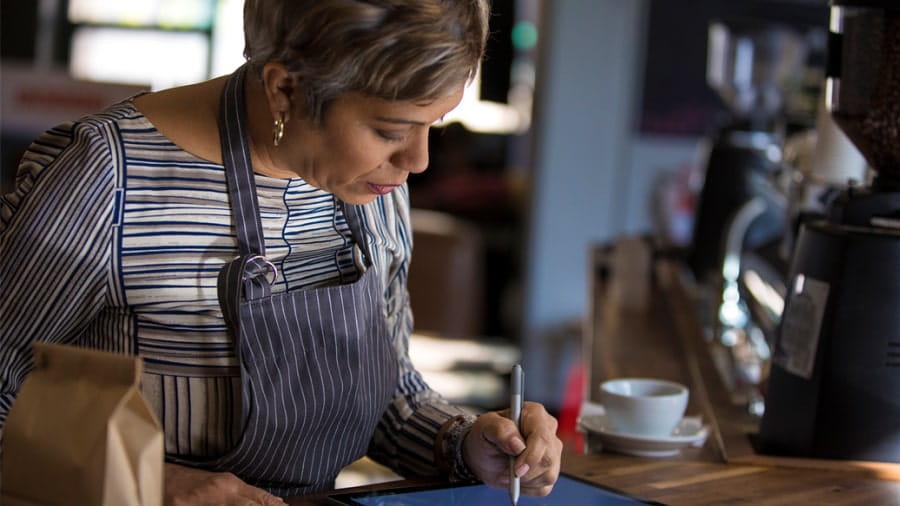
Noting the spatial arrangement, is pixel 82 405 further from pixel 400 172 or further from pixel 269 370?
pixel 400 172

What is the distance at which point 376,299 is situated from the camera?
1531 mm

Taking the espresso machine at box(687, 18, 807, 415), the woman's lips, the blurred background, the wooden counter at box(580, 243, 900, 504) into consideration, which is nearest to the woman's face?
the woman's lips

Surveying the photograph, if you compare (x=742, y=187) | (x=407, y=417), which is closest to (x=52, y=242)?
(x=407, y=417)

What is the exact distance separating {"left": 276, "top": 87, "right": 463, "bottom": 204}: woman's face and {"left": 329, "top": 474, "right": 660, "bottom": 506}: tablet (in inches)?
13.5

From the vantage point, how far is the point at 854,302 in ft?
5.20

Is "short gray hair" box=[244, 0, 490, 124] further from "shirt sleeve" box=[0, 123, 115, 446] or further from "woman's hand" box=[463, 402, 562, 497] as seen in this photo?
"woman's hand" box=[463, 402, 562, 497]

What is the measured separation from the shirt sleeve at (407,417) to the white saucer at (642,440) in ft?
0.70

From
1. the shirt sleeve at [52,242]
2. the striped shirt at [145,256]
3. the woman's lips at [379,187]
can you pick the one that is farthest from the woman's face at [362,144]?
the shirt sleeve at [52,242]

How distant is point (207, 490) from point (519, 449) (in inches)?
13.7

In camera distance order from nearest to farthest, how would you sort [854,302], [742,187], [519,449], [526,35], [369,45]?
[369,45] → [519,449] → [854,302] → [742,187] → [526,35]

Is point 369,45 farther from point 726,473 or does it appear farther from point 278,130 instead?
point 726,473

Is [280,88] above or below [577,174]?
above

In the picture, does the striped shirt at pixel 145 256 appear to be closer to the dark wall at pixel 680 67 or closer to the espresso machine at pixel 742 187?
the espresso machine at pixel 742 187

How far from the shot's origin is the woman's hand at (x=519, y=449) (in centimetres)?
134
